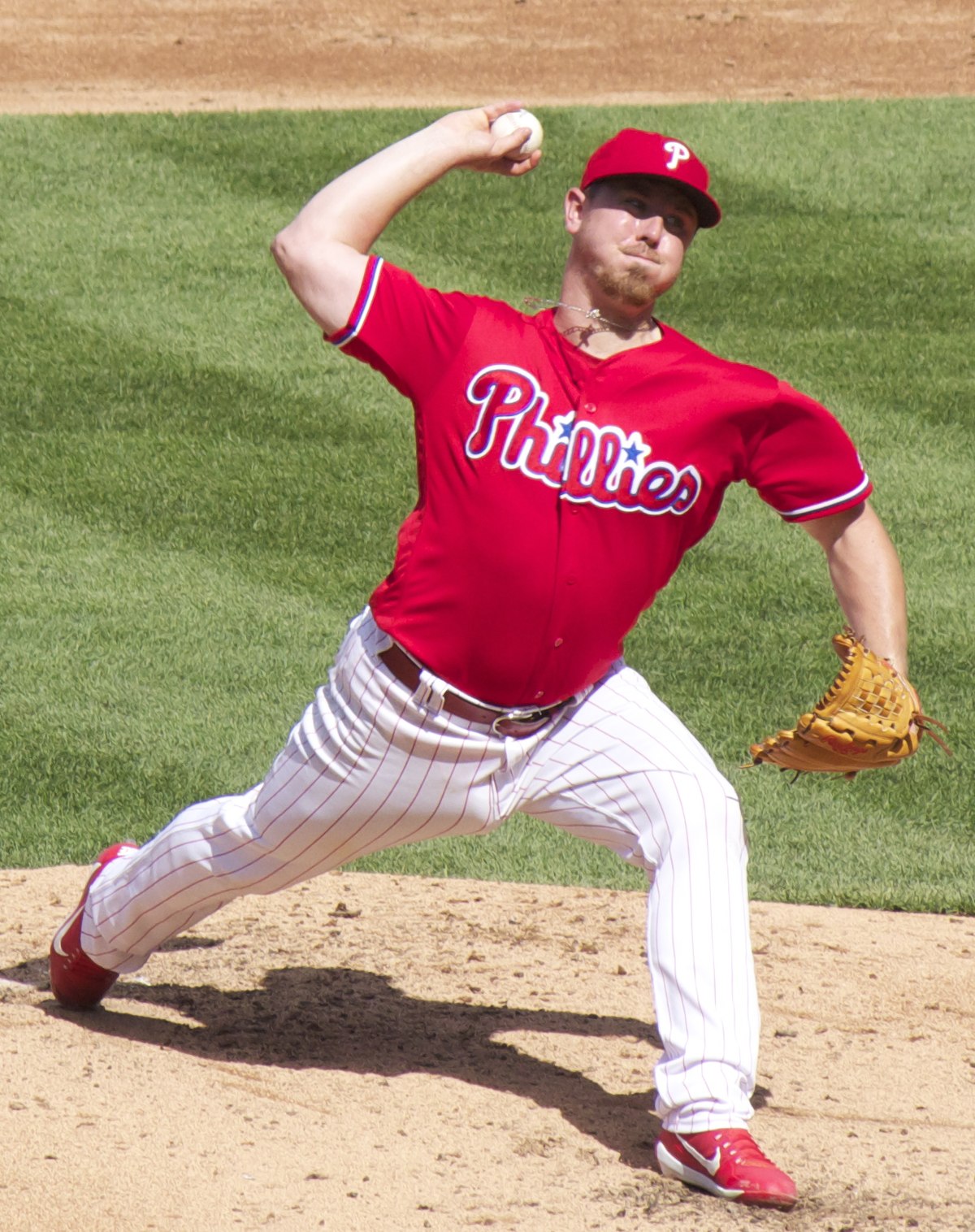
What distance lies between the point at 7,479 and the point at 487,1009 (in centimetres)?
438

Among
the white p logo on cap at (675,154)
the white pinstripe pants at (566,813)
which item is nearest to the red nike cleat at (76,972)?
the white pinstripe pants at (566,813)

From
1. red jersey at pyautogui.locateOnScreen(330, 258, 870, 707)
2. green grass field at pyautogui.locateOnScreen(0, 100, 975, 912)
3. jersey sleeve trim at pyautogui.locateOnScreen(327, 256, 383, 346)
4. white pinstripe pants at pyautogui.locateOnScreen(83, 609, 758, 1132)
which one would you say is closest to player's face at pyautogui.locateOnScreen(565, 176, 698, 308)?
red jersey at pyautogui.locateOnScreen(330, 258, 870, 707)

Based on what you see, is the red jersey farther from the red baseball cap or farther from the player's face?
the red baseball cap

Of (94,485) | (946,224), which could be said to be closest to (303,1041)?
(94,485)

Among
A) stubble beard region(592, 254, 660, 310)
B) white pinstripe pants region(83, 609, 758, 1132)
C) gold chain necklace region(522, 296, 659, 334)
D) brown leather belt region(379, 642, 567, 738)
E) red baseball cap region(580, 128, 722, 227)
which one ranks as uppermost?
→ red baseball cap region(580, 128, 722, 227)

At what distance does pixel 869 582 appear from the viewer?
11.7 ft

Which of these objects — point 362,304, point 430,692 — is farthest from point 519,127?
point 430,692

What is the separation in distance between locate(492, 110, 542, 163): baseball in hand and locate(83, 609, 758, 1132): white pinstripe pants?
960 mm

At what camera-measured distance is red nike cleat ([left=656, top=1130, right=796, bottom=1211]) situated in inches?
127

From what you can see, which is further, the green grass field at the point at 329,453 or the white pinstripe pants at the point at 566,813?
the green grass field at the point at 329,453

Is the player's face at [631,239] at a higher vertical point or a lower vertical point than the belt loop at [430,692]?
higher

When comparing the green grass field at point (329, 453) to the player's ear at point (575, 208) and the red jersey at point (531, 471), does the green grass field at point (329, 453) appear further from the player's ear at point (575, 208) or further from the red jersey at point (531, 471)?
the player's ear at point (575, 208)

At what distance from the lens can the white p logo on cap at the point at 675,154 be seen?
343 cm

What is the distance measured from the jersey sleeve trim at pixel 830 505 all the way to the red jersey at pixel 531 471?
18 centimetres
